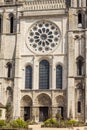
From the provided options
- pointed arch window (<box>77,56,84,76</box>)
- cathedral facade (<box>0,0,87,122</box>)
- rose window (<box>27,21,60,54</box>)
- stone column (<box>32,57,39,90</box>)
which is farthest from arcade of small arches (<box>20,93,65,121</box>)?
rose window (<box>27,21,60,54</box>)

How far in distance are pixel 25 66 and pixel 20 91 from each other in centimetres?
383

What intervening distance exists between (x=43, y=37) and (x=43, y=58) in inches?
130

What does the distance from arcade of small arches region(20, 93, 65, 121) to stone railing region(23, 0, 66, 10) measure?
1292 cm

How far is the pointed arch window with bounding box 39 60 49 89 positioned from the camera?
52.6 m

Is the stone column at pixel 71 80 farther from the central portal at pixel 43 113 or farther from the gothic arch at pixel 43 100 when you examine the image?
the central portal at pixel 43 113

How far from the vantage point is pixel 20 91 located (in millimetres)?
52500

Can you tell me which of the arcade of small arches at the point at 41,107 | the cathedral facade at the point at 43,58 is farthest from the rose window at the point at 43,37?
the arcade of small arches at the point at 41,107

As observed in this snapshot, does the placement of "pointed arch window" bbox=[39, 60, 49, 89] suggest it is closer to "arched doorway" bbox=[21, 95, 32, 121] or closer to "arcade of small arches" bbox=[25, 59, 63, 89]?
"arcade of small arches" bbox=[25, 59, 63, 89]

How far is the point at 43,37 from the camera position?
54.7 metres

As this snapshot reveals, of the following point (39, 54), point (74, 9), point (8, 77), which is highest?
point (74, 9)

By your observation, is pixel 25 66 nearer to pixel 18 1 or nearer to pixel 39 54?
pixel 39 54

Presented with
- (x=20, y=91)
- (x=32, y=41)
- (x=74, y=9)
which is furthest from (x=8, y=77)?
(x=74, y=9)

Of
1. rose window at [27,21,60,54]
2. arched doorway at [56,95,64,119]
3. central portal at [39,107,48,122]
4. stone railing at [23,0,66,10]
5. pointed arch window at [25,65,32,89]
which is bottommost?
central portal at [39,107,48,122]

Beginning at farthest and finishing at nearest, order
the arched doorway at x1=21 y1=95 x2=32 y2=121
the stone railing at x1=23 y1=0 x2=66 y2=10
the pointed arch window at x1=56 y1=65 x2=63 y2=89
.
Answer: the stone railing at x1=23 y1=0 x2=66 y2=10 → the arched doorway at x1=21 y1=95 x2=32 y2=121 → the pointed arch window at x1=56 y1=65 x2=63 y2=89
